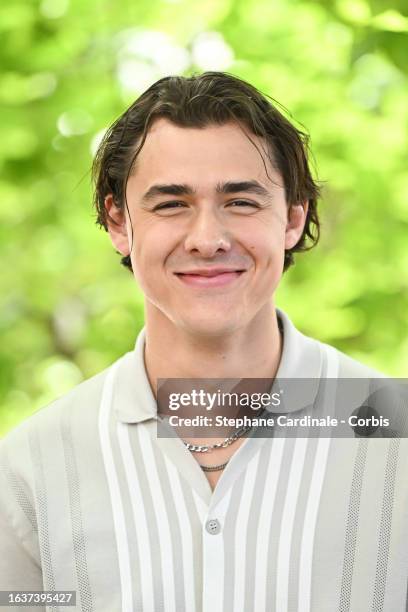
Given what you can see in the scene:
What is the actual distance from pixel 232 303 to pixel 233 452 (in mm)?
285

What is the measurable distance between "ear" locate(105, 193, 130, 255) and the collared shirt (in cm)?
25

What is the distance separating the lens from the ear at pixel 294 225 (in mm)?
2062

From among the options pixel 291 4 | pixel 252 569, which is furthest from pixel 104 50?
pixel 252 569

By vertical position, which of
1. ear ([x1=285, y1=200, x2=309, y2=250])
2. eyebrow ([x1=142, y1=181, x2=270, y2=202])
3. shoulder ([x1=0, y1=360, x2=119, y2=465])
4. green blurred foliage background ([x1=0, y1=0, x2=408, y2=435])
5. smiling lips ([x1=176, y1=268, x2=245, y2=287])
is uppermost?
green blurred foliage background ([x1=0, y1=0, x2=408, y2=435])

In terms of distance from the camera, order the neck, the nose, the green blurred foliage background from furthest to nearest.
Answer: the green blurred foliage background
the neck
the nose

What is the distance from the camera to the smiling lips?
1875 millimetres

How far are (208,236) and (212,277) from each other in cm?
8

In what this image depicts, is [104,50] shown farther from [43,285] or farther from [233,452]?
[233,452]

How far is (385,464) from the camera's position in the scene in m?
1.92

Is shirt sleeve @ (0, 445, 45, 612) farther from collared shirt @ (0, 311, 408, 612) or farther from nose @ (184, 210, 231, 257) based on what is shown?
nose @ (184, 210, 231, 257)

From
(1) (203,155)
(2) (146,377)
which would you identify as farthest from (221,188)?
(2) (146,377)

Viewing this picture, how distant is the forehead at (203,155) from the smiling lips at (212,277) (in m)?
0.16

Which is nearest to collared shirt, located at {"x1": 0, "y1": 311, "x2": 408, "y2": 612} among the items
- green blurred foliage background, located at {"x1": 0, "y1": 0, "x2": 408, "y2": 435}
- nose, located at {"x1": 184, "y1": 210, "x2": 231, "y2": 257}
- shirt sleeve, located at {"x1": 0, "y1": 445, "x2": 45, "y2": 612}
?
shirt sleeve, located at {"x1": 0, "y1": 445, "x2": 45, "y2": 612}

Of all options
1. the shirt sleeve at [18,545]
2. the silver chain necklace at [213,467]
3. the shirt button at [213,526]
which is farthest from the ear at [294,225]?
the shirt sleeve at [18,545]
